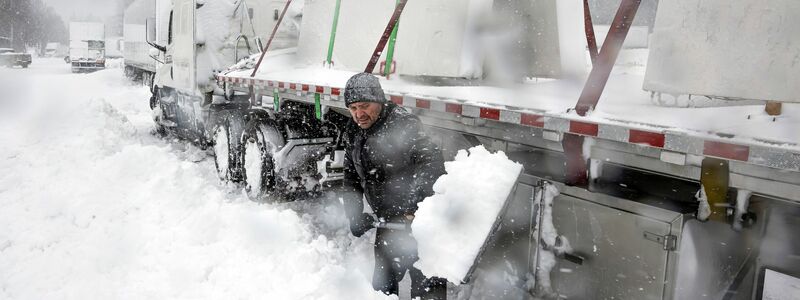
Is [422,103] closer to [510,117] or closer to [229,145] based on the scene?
[510,117]

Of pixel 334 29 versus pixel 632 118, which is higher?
pixel 334 29

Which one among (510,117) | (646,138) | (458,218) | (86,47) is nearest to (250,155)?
(510,117)

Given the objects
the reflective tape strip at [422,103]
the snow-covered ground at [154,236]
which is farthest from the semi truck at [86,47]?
the reflective tape strip at [422,103]

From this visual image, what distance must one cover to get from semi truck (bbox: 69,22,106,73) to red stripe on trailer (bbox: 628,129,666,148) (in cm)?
4421

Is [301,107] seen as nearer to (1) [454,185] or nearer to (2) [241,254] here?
(2) [241,254]

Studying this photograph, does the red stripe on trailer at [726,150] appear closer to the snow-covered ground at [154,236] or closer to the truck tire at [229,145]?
the snow-covered ground at [154,236]

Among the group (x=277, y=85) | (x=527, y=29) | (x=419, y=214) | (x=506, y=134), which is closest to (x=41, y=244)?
(x=277, y=85)

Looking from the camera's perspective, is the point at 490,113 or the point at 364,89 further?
the point at 490,113

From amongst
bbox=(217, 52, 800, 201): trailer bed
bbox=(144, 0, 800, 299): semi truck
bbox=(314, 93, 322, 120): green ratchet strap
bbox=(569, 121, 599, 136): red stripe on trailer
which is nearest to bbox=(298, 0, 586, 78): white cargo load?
bbox=(144, 0, 800, 299): semi truck

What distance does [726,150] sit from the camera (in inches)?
88.6

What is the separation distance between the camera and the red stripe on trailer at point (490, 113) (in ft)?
11.2

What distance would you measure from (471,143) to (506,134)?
42 cm

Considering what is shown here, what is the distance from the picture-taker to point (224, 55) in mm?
8883

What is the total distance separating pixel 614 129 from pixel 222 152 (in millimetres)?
6140
